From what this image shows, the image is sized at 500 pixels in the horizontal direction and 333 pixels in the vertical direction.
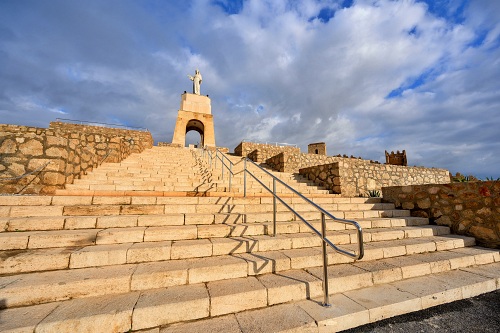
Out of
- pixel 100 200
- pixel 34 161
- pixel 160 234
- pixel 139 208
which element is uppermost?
pixel 34 161

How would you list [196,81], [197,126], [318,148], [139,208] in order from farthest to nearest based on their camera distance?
[318,148], [196,81], [197,126], [139,208]

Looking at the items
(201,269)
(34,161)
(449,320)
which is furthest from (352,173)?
(34,161)

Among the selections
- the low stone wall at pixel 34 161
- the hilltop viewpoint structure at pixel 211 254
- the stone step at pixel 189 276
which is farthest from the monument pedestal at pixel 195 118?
the stone step at pixel 189 276

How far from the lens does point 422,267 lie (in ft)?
9.43

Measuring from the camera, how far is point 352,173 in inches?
302

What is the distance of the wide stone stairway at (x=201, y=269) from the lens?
5.92 feet

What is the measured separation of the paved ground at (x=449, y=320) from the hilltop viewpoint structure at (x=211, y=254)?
0.09 meters

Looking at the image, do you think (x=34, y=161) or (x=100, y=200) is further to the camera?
(x=34, y=161)

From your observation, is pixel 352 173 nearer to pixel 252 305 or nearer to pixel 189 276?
pixel 252 305

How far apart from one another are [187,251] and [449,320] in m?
2.92

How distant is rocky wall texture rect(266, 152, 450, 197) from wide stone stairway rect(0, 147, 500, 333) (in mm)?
2931

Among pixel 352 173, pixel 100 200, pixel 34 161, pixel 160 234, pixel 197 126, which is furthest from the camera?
pixel 197 126

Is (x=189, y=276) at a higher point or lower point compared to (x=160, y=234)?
lower

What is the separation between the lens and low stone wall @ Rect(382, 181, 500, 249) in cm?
391
